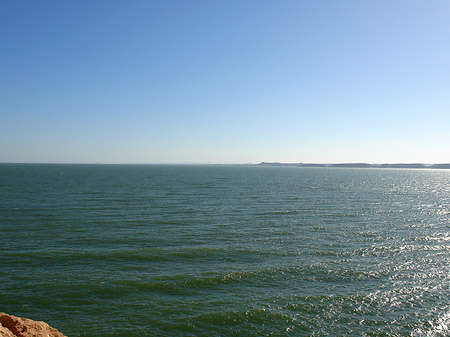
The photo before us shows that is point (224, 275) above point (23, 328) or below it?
below

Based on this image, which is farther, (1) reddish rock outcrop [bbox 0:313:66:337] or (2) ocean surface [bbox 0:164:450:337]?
(2) ocean surface [bbox 0:164:450:337]

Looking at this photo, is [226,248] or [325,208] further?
[325,208]

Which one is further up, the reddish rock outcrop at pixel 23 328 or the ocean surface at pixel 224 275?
the reddish rock outcrop at pixel 23 328

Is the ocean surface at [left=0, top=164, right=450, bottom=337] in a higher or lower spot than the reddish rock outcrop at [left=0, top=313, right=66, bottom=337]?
lower

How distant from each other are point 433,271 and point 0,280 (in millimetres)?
28732

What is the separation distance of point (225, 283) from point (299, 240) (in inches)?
471

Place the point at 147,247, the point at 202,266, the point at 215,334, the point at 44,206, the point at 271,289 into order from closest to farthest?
the point at 215,334
the point at 271,289
the point at 202,266
the point at 147,247
the point at 44,206

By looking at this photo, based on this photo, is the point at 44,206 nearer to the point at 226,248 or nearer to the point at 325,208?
the point at 226,248

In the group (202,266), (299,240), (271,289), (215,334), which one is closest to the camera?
(215,334)

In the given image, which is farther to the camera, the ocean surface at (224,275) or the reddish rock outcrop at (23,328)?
the ocean surface at (224,275)

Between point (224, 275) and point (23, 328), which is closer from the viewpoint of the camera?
point (23, 328)

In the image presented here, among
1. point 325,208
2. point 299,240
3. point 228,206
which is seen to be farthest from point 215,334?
point 325,208

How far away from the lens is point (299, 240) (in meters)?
27.9

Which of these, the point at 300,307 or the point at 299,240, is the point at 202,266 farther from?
the point at 299,240
